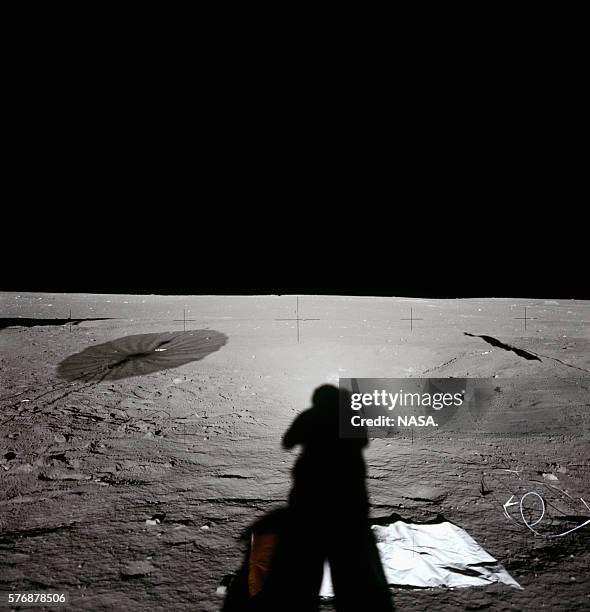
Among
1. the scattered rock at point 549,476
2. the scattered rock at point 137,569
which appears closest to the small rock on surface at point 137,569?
the scattered rock at point 137,569

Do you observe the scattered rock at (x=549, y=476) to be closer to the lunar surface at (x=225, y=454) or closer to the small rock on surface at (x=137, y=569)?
the lunar surface at (x=225, y=454)

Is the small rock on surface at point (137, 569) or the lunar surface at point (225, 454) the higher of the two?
the lunar surface at point (225, 454)

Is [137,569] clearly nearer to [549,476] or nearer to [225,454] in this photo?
[225,454]

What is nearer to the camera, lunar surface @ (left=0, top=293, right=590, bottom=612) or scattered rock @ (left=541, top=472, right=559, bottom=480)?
lunar surface @ (left=0, top=293, right=590, bottom=612)

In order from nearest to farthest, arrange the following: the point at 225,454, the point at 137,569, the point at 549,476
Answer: the point at 137,569, the point at 549,476, the point at 225,454

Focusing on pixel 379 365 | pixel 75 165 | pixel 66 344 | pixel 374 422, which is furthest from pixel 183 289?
pixel 374 422

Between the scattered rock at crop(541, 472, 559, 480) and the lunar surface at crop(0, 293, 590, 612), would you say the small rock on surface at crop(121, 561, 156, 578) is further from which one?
the scattered rock at crop(541, 472, 559, 480)

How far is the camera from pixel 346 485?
83.5 inches

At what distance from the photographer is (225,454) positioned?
7.97ft

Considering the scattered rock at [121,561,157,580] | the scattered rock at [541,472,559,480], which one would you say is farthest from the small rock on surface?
the scattered rock at [541,472,559,480]

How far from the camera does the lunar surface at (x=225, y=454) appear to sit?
1.53 metres

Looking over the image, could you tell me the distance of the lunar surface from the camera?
1.53 metres

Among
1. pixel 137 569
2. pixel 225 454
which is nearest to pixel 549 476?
pixel 225 454

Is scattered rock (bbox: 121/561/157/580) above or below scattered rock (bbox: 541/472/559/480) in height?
below
